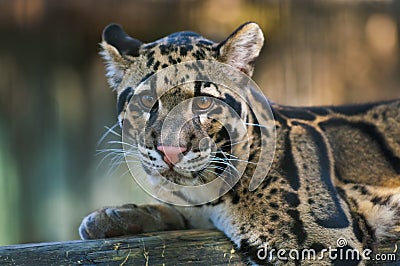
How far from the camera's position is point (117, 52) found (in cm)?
347

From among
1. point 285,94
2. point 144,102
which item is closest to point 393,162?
point 144,102

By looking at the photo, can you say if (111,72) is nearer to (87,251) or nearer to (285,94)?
(87,251)

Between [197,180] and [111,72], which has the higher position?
[111,72]

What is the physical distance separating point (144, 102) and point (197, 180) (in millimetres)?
479

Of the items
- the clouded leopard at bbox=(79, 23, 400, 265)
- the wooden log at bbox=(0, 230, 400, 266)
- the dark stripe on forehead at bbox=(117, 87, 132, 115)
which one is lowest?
the wooden log at bbox=(0, 230, 400, 266)

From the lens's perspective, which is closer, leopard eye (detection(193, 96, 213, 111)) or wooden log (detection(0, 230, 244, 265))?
wooden log (detection(0, 230, 244, 265))

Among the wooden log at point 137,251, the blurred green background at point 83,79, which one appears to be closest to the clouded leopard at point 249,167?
the wooden log at point 137,251

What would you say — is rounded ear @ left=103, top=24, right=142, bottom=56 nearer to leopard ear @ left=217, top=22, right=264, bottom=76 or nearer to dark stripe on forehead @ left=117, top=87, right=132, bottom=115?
dark stripe on forehead @ left=117, top=87, right=132, bottom=115

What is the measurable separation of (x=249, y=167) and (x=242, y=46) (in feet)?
2.05

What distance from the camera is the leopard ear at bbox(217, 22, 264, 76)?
3.30 metres

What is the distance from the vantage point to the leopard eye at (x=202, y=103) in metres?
3.16

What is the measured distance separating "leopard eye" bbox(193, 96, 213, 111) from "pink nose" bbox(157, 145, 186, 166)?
Answer: 0.24 m

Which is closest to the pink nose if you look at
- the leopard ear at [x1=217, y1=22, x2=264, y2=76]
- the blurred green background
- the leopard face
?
the leopard face

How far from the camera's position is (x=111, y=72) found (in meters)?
3.55
